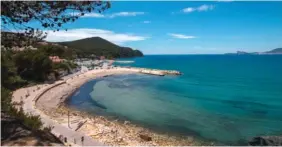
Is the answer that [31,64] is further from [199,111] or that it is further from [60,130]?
[60,130]

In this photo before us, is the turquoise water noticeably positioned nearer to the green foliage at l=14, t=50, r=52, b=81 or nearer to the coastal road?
the coastal road

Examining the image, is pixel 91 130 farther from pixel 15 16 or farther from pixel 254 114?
pixel 254 114

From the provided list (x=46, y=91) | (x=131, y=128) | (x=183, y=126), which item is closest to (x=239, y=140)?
(x=183, y=126)

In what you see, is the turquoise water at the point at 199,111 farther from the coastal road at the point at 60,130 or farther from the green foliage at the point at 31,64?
the green foliage at the point at 31,64

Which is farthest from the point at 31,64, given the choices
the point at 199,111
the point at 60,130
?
the point at 60,130

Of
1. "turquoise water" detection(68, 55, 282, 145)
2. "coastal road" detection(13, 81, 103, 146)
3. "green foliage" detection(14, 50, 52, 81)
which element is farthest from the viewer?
"green foliage" detection(14, 50, 52, 81)

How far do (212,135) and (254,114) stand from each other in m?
10.6

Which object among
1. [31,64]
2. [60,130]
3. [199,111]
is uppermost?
[31,64]

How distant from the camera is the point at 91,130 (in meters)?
20.1

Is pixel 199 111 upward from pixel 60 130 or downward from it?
downward

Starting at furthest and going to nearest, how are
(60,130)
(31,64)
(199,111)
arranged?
(31,64)
(199,111)
(60,130)

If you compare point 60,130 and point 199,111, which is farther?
point 199,111

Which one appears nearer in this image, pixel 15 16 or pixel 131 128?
pixel 15 16

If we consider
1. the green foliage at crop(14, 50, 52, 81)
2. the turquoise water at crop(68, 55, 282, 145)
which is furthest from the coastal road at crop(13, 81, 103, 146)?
the green foliage at crop(14, 50, 52, 81)
